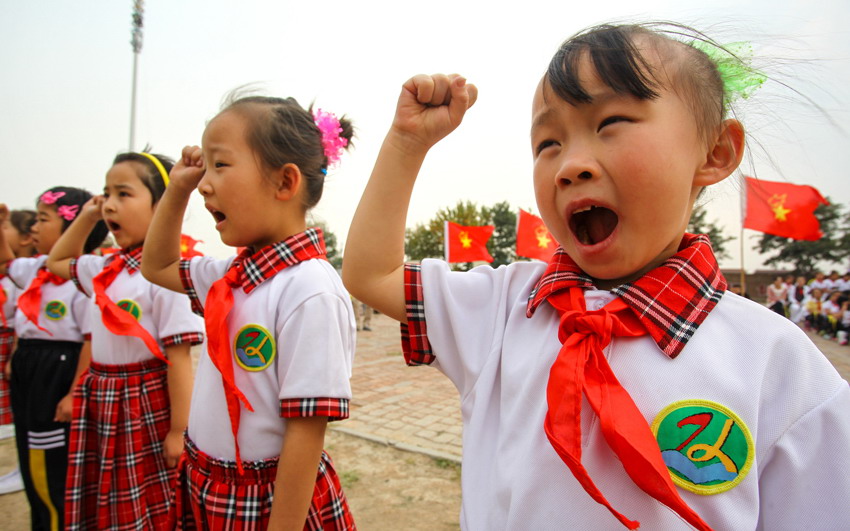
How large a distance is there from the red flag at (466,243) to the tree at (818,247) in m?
35.8

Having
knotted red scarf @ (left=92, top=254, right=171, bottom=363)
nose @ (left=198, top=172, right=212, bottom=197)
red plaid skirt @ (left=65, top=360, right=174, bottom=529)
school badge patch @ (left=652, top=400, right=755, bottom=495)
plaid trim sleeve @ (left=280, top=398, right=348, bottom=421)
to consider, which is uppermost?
nose @ (left=198, top=172, right=212, bottom=197)

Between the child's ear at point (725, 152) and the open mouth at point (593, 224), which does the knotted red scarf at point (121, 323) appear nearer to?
the open mouth at point (593, 224)

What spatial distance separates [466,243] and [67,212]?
8833 millimetres

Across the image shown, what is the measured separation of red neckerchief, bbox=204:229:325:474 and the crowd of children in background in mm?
12080

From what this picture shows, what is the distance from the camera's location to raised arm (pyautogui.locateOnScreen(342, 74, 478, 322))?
100 centimetres

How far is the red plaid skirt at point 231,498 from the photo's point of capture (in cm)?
137

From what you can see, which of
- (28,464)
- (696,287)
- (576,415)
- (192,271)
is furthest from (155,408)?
(696,287)

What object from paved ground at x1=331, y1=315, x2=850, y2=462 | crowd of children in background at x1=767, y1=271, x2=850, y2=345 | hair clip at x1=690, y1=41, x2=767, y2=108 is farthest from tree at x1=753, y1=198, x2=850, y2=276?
hair clip at x1=690, y1=41, x2=767, y2=108

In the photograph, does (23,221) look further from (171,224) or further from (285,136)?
(285,136)

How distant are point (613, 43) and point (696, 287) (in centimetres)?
47

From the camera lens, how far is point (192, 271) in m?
1.79

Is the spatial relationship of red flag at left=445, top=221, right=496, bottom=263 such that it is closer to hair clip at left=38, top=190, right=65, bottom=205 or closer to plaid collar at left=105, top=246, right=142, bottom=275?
hair clip at left=38, top=190, right=65, bottom=205

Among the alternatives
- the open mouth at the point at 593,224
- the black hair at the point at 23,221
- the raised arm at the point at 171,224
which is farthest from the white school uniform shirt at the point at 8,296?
Answer: the open mouth at the point at 593,224

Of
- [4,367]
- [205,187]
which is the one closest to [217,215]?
[205,187]
